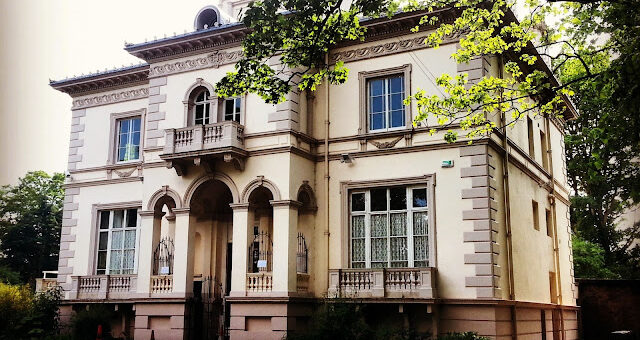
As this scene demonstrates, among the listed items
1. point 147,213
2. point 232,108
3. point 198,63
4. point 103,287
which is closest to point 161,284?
point 147,213

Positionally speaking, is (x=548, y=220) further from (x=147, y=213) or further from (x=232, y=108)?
(x=147, y=213)

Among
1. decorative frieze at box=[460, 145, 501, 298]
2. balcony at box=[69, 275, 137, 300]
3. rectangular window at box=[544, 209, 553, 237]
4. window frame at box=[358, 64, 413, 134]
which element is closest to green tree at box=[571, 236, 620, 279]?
rectangular window at box=[544, 209, 553, 237]

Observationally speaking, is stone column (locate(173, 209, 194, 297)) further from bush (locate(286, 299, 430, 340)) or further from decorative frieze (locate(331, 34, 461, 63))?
decorative frieze (locate(331, 34, 461, 63))

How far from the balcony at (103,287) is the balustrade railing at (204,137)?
517 cm

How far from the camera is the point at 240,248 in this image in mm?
19906

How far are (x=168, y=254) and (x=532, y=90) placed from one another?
1339 centimetres

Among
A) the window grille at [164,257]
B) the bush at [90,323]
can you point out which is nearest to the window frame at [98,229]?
the window grille at [164,257]

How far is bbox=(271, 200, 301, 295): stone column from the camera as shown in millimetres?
19219

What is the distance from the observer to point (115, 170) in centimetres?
2522

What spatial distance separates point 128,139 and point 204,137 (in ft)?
20.7

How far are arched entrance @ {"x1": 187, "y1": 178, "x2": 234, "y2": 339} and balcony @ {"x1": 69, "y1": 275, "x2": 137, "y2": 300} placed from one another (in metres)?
2.33

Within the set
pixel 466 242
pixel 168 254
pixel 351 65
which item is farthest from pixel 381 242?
pixel 168 254

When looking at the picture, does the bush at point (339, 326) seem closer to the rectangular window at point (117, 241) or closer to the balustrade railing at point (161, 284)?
the balustrade railing at point (161, 284)

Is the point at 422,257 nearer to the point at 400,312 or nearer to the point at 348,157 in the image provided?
the point at 400,312
